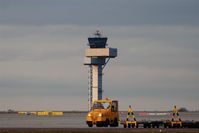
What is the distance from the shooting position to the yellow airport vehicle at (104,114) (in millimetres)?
114812

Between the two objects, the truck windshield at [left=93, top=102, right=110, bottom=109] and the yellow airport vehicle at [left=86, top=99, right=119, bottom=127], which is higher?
the truck windshield at [left=93, top=102, right=110, bottom=109]

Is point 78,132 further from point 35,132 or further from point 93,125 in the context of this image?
point 93,125

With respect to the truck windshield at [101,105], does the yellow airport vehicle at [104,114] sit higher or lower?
lower

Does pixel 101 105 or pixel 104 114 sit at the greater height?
pixel 101 105

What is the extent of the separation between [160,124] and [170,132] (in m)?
22.3

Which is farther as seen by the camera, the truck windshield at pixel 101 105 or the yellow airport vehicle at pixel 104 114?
the truck windshield at pixel 101 105

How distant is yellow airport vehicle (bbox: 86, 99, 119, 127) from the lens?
377 ft

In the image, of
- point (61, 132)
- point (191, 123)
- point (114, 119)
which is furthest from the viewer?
point (114, 119)

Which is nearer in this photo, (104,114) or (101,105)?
(104,114)

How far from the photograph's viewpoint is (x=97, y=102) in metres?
116

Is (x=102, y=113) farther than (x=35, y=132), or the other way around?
(x=102, y=113)

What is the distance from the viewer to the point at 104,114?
376 ft

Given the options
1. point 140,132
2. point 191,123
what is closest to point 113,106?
point 191,123

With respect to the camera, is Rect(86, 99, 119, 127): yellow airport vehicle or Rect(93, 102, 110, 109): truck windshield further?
Rect(93, 102, 110, 109): truck windshield
